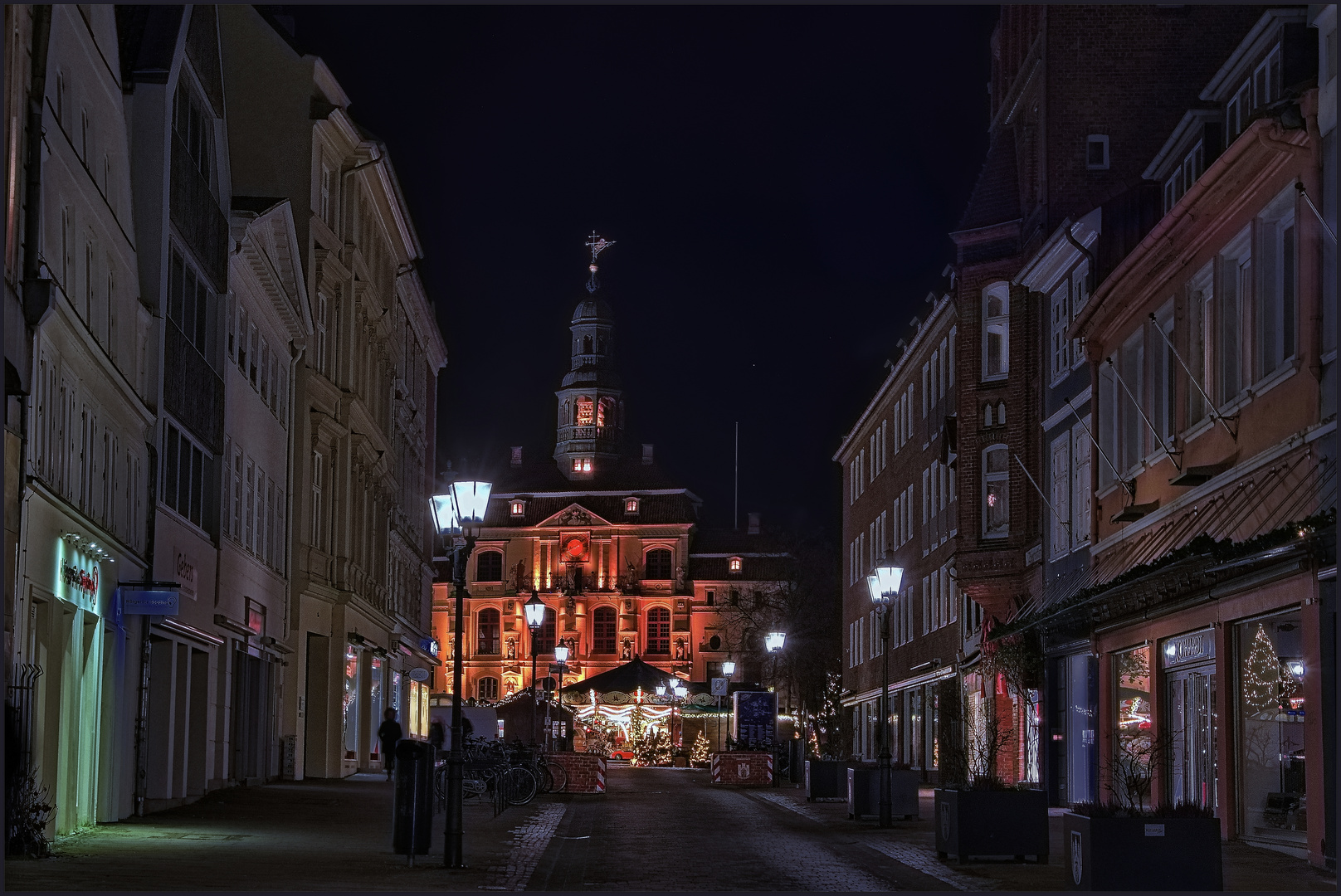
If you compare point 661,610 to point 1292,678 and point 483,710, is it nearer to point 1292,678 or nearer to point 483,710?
point 483,710

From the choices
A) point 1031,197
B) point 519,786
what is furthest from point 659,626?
point 519,786

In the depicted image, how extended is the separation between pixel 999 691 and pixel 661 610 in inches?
3150

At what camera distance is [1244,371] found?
22047mm

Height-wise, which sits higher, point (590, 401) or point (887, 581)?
point (590, 401)

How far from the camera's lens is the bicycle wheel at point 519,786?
106ft

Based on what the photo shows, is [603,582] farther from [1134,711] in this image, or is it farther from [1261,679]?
[1261,679]

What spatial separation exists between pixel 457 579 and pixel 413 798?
272cm

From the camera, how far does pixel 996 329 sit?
39.6 metres

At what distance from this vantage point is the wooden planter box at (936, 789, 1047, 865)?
60.8 feet

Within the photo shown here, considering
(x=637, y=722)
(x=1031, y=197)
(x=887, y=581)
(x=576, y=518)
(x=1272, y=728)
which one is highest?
(x=1031, y=197)

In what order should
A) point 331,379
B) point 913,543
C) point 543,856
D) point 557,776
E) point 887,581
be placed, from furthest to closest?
point 913,543, point 331,379, point 557,776, point 887,581, point 543,856

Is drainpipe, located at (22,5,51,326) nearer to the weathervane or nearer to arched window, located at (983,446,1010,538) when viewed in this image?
arched window, located at (983,446,1010,538)

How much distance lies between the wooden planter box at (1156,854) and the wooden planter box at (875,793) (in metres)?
13.9

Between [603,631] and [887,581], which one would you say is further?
[603,631]
